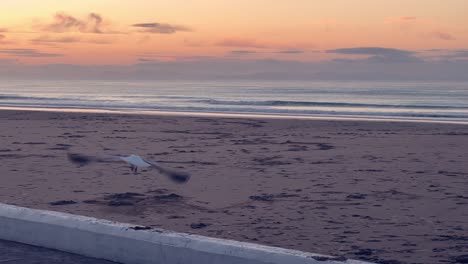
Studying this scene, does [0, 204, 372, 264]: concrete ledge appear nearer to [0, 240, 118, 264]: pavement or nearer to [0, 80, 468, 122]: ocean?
[0, 240, 118, 264]: pavement

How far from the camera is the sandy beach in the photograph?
6387mm

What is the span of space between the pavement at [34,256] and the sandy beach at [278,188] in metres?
1.63

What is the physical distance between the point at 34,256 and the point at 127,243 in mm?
767

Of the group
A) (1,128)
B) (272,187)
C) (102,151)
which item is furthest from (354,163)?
(1,128)

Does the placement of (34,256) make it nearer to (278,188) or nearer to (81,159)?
(81,159)

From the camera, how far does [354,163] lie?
38.4 ft

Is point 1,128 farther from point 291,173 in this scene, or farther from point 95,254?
point 95,254

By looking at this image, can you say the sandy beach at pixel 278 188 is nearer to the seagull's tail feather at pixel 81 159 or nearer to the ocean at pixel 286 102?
the seagull's tail feather at pixel 81 159

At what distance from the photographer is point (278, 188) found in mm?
9055

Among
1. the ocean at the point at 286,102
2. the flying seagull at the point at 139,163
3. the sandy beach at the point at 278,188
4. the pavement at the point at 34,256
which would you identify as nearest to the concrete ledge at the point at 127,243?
the pavement at the point at 34,256

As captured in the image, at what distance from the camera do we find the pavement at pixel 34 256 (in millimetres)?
4980

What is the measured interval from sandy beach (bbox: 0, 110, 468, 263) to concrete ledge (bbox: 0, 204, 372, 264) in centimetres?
142

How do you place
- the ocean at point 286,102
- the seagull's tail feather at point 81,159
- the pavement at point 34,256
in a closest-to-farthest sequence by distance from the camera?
the pavement at point 34,256, the seagull's tail feather at point 81,159, the ocean at point 286,102

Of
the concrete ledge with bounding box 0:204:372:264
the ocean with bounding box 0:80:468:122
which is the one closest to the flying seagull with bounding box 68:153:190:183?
the concrete ledge with bounding box 0:204:372:264
